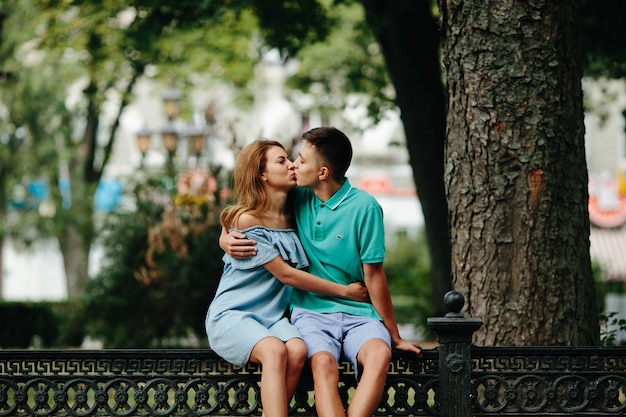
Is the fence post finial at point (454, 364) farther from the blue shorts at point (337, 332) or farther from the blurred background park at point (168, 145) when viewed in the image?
the blurred background park at point (168, 145)

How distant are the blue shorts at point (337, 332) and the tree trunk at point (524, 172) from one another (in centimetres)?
102

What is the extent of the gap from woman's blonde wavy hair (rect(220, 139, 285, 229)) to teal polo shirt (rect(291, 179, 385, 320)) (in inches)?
10.4

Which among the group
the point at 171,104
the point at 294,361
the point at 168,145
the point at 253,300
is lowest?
the point at 294,361

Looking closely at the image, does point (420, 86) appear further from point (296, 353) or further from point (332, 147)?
point (296, 353)

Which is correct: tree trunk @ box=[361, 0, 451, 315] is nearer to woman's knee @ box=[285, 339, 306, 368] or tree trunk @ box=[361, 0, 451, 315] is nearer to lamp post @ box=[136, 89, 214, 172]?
lamp post @ box=[136, 89, 214, 172]

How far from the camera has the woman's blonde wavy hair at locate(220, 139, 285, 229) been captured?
4.63 m

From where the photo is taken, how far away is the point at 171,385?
4.57 meters

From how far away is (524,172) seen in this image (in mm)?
5125

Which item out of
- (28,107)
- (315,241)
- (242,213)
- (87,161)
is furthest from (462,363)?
(87,161)

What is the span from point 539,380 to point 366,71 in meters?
17.4

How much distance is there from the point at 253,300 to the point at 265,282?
114 mm

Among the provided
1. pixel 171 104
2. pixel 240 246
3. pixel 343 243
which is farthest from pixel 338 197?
pixel 171 104

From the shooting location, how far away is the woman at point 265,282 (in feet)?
13.9

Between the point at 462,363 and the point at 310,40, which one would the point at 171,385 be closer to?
the point at 462,363
